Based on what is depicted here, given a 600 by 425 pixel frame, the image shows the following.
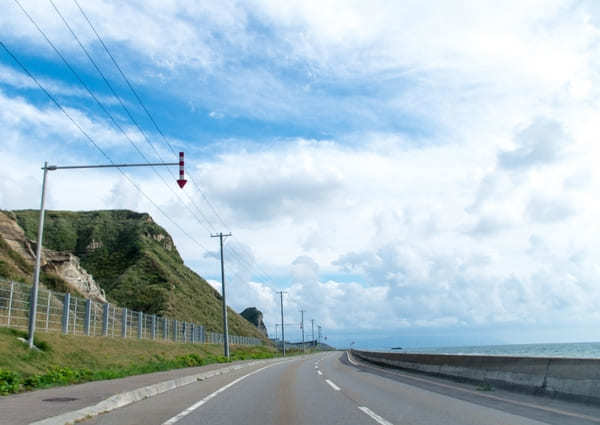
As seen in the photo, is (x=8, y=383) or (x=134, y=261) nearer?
(x=8, y=383)

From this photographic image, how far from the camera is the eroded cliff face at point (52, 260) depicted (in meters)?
64.6

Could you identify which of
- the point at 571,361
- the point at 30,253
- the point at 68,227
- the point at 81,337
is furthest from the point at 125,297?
the point at 571,361

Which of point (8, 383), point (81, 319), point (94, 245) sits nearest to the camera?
point (8, 383)

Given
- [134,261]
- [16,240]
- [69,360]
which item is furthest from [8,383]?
[134,261]

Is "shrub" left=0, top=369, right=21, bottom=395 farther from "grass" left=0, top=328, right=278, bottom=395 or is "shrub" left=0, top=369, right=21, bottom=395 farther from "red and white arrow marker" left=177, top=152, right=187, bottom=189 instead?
"red and white arrow marker" left=177, top=152, right=187, bottom=189

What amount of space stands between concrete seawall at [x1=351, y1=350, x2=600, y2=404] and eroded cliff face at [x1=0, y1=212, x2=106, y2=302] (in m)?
56.6

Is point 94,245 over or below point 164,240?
below

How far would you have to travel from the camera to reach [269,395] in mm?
14289

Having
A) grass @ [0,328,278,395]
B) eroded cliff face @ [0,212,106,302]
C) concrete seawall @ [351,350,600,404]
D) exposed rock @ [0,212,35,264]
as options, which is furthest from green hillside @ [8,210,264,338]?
concrete seawall @ [351,350,600,404]

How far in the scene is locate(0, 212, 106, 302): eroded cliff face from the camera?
6462 centimetres

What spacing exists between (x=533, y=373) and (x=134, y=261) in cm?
9973

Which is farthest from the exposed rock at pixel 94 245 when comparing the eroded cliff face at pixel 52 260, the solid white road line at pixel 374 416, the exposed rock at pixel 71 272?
the solid white road line at pixel 374 416

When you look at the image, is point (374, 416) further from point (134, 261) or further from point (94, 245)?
point (94, 245)

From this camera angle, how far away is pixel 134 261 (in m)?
105
